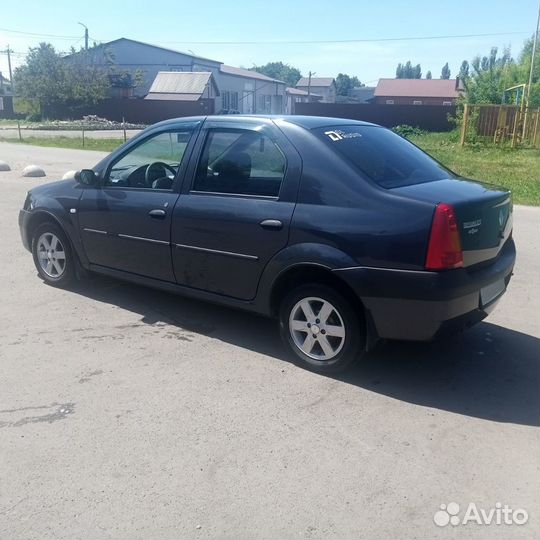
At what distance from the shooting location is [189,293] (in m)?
5.02

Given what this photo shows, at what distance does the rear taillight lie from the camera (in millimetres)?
3748

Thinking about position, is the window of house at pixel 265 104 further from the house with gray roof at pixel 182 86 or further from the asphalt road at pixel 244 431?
the asphalt road at pixel 244 431

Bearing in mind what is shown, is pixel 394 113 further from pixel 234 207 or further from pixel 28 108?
pixel 234 207

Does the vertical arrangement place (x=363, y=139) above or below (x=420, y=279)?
above

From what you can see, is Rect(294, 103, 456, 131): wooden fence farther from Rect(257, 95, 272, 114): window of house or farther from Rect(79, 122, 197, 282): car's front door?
Rect(79, 122, 197, 282): car's front door

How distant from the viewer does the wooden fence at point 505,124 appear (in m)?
25.6

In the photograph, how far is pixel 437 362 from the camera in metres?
4.59

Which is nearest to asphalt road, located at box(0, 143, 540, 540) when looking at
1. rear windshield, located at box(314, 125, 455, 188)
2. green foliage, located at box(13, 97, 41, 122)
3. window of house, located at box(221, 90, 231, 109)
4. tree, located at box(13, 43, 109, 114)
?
rear windshield, located at box(314, 125, 455, 188)

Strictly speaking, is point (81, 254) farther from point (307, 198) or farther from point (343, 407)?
point (343, 407)

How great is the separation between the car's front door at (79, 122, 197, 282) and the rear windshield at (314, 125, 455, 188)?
4.07ft

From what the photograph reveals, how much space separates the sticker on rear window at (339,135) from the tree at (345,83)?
12934 centimetres

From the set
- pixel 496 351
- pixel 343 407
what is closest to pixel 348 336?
pixel 343 407

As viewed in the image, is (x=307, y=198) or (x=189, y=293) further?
(x=189, y=293)

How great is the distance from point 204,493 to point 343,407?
Result: 118 cm
